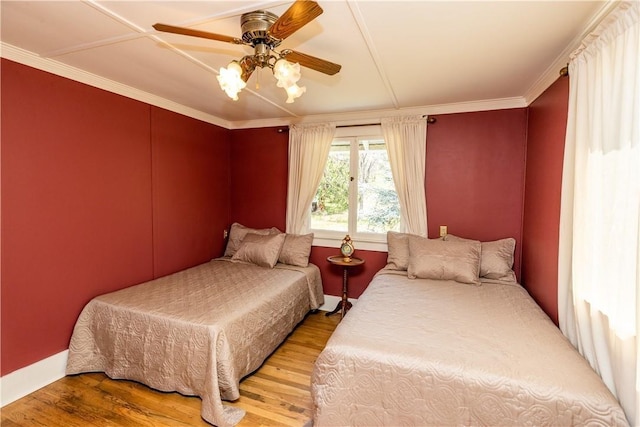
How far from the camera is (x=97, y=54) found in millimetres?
2062

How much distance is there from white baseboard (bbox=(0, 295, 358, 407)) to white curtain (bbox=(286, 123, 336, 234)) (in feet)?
7.59

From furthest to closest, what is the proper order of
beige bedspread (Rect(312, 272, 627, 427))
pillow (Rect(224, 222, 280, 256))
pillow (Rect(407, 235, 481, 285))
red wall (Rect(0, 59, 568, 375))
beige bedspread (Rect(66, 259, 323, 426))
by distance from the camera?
pillow (Rect(224, 222, 280, 256)), pillow (Rect(407, 235, 481, 285)), red wall (Rect(0, 59, 568, 375)), beige bedspread (Rect(66, 259, 323, 426)), beige bedspread (Rect(312, 272, 627, 427))

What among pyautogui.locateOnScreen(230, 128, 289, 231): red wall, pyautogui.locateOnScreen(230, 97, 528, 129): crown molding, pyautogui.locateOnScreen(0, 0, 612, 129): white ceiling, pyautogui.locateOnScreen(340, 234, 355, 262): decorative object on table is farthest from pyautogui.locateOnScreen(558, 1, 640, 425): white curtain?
pyautogui.locateOnScreen(230, 128, 289, 231): red wall

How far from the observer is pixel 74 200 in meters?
2.35

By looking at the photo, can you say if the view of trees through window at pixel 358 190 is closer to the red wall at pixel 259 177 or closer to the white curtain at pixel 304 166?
the white curtain at pixel 304 166

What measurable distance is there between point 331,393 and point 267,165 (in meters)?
2.88

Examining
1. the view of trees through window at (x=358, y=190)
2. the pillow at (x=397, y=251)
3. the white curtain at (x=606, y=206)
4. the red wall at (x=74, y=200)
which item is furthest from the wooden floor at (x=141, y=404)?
the view of trees through window at (x=358, y=190)

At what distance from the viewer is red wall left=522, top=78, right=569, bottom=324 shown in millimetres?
2141

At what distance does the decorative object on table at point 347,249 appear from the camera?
131 inches

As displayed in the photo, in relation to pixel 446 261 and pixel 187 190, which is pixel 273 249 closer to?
pixel 187 190

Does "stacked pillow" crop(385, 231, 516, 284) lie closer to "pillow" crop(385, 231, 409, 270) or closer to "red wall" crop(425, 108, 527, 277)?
"pillow" crop(385, 231, 409, 270)

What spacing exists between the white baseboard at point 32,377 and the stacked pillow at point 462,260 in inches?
113

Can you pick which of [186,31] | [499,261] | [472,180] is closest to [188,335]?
[186,31]

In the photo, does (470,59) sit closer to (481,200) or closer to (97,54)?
(481,200)
